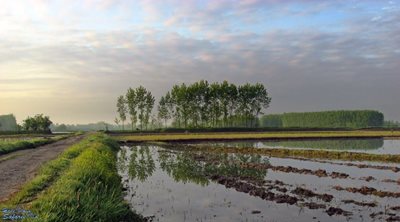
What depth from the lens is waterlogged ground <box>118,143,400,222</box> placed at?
1429cm

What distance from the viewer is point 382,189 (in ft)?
62.2

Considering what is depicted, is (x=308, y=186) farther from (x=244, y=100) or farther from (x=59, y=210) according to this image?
(x=244, y=100)

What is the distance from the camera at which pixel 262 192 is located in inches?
709

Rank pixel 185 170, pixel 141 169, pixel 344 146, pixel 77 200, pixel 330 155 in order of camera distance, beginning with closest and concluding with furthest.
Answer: pixel 77 200
pixel 185 170
pixel 141 169
pixel 330 155
pixel 344 146

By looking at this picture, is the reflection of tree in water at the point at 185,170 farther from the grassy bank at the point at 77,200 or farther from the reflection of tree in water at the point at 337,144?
the reflection of tree in water at the point at 337,144

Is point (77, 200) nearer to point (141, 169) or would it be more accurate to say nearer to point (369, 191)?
point (369, 191)

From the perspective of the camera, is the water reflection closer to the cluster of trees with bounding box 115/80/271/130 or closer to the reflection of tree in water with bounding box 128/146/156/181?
the reflection of tree in water with bounding box 128/146/156/181

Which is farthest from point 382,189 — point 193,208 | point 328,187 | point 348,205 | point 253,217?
point 193,208

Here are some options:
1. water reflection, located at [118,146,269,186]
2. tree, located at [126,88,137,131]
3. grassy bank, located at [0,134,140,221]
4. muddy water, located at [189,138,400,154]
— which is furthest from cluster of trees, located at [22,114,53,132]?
grassy bank, located at [0,134,140,221]

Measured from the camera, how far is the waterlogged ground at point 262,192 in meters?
14.3

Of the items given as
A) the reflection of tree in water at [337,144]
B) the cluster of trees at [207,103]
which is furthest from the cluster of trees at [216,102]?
the reflection of tree in water at [337,144]

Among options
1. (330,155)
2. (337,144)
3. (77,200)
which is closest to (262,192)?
(77,200)

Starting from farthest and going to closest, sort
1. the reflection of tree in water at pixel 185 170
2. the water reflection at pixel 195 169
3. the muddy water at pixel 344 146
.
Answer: the muddy water at pixel 344 146
the water reflection at pixel 195 169
the reflection of tree in water at pixel 185 170

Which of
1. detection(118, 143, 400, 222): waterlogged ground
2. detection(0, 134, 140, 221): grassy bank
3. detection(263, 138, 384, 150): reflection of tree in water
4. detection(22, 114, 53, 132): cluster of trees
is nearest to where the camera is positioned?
detection(0, 134, 140, 221): grassy bank
